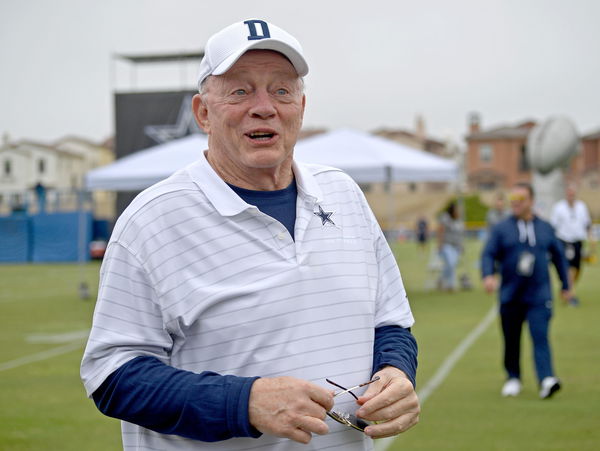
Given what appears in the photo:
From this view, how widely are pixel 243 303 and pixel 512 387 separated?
700cm

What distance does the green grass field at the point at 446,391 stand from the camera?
730cm

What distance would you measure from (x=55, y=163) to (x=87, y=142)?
23257mm

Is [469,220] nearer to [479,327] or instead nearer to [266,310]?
[479,327]

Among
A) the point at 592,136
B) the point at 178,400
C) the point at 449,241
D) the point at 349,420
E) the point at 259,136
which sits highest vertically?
the point at 259,136

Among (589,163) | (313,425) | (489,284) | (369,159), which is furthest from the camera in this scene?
(589,163)

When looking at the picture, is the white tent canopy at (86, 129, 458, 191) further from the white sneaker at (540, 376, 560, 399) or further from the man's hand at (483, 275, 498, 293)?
the white sneaker at (540, 376, 560, 399)

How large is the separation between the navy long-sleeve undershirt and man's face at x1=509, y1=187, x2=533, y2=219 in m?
7.12

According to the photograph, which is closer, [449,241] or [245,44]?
[245,44]

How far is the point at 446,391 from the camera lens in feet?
29.8

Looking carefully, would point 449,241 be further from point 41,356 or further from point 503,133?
point 503,133

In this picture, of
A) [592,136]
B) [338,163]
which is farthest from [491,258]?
[592,136]

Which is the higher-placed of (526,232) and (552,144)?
(552,144)

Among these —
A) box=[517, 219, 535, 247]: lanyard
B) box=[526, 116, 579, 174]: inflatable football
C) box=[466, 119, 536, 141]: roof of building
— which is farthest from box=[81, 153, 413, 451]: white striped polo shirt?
box=[466, 119, 536, 141]: roof of building

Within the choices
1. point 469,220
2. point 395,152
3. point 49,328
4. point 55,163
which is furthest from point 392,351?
point 469,220
